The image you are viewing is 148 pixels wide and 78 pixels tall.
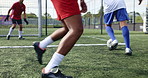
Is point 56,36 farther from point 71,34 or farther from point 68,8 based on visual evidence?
point 68,8

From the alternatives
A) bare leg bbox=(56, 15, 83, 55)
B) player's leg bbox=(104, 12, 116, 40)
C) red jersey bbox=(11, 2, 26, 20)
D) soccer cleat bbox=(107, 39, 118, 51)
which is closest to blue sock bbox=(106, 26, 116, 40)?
player's leg bbox=(104, 12, 116, 40)

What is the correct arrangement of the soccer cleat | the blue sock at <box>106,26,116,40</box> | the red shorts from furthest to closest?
the blue sock at <box>106,26,116,40</box>
the soccer cleat
the red shorts

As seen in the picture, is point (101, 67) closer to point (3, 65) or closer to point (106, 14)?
point (3, 65)

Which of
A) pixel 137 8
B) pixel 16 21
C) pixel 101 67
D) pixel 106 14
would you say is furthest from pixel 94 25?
pixel 101 67

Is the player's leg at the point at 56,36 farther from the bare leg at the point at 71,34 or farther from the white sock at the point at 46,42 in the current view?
the bare leg at the point at 71,34

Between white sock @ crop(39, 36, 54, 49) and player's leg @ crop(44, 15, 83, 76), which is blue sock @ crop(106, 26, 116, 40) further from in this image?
player's leg @ crop(44, 15, 83, 76)

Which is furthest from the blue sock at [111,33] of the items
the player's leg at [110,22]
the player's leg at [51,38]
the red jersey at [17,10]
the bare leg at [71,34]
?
the red jersey at [17,10]

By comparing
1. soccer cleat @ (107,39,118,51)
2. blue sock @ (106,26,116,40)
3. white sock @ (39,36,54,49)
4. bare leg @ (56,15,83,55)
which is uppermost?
bare leg @ (56,15,83,55)

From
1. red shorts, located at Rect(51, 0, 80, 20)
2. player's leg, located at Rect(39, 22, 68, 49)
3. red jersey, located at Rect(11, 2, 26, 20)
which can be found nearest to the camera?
red shorts, located at Rect(51, 0, 80, 20)

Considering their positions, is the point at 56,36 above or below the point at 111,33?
above

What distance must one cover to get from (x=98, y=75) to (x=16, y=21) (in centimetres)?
729

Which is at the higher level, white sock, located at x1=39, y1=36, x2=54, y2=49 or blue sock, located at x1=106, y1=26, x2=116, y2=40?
white sock, located at x1=39, y1=36, x2=54, y2=49

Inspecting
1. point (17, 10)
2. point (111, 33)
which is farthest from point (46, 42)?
point (17, 10)

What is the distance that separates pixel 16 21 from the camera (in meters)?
8.62
